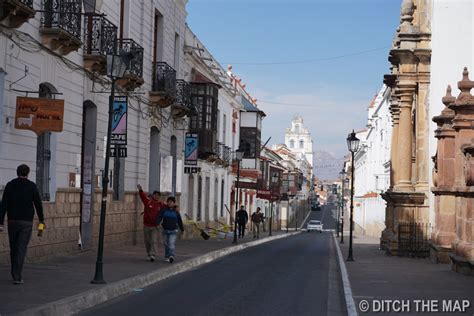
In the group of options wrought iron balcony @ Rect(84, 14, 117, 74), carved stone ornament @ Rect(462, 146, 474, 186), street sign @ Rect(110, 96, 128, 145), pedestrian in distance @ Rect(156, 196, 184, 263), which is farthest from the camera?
wrought iron balcony @ Rect(84, 14, 117, 74)

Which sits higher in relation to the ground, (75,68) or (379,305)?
(75,68)

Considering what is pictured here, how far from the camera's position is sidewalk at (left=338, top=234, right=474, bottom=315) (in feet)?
40.8

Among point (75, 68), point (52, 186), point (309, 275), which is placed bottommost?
point (309, 275)

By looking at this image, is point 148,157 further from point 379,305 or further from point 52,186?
point 379,305

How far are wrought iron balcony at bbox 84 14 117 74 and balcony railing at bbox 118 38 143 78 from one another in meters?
1.70

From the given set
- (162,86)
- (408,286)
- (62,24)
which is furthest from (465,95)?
(162,86)

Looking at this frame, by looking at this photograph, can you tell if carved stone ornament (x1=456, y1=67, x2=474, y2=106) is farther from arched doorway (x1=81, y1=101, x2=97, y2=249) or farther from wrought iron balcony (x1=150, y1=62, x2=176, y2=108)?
wrought iron balcony (x1=150, y1=62, x2=176, y2=108)

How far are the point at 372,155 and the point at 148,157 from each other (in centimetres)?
4719

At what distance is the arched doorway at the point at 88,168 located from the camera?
2166cm

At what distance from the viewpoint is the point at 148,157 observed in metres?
28.5

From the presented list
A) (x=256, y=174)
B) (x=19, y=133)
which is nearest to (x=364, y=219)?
(x=256, y=174)

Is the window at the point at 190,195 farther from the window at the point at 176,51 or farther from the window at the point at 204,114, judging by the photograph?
the window at the point at 176,51

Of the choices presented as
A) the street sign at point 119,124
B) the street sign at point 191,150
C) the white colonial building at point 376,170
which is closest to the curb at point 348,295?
the street sign at point 119,124

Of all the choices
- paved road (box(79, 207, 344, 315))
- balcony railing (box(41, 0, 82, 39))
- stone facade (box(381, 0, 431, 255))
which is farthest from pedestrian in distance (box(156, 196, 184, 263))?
stone facade (box(381, 0, 431, 255))
